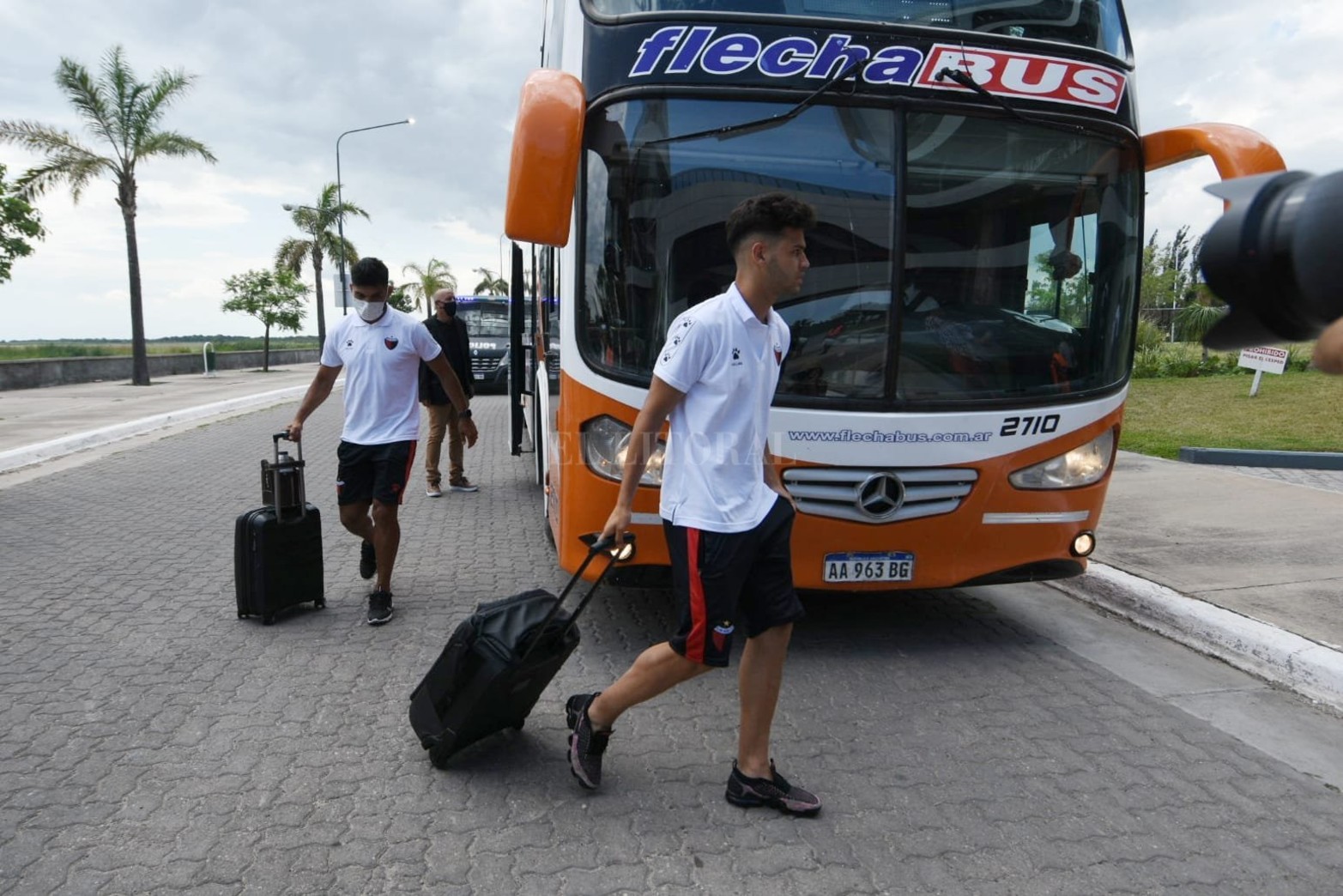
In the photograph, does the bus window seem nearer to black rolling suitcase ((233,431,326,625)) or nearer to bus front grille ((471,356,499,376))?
black rolling suitcase ((233,431,326,625))

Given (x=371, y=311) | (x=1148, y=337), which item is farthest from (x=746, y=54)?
(x=1148, y=337)

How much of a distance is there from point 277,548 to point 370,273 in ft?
5.01

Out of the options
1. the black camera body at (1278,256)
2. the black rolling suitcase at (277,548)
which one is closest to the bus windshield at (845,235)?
the black rolling suitcase at (277,548)

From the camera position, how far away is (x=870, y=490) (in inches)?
160

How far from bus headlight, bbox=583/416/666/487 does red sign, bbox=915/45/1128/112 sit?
2.03 meters

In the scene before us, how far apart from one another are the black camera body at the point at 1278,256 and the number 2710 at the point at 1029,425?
2566 millimetres

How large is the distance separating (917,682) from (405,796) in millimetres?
2285

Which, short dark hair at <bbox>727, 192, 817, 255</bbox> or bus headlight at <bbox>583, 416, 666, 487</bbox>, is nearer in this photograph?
short dark hair at <bbox>727, 192, 817, 255</bbox>

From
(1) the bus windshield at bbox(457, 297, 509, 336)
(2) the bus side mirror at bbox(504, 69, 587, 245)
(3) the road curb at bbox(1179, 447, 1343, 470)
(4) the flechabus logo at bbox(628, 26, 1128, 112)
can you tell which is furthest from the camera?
(1) the bus windshield at bbox(457, 297, 509, 336)

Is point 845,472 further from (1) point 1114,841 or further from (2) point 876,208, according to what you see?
(1) point 1114,841

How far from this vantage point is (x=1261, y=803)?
10.2 ft

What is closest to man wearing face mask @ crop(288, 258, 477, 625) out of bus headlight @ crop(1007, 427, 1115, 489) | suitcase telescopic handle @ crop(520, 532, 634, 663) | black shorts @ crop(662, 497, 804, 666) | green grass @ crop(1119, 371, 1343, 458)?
suitcase telescopic handle @ crop(520, 532, 634, 663)

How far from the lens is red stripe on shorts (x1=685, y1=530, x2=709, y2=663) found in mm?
2799

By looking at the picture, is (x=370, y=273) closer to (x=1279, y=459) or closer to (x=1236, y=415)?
(x=1279, y=459)
